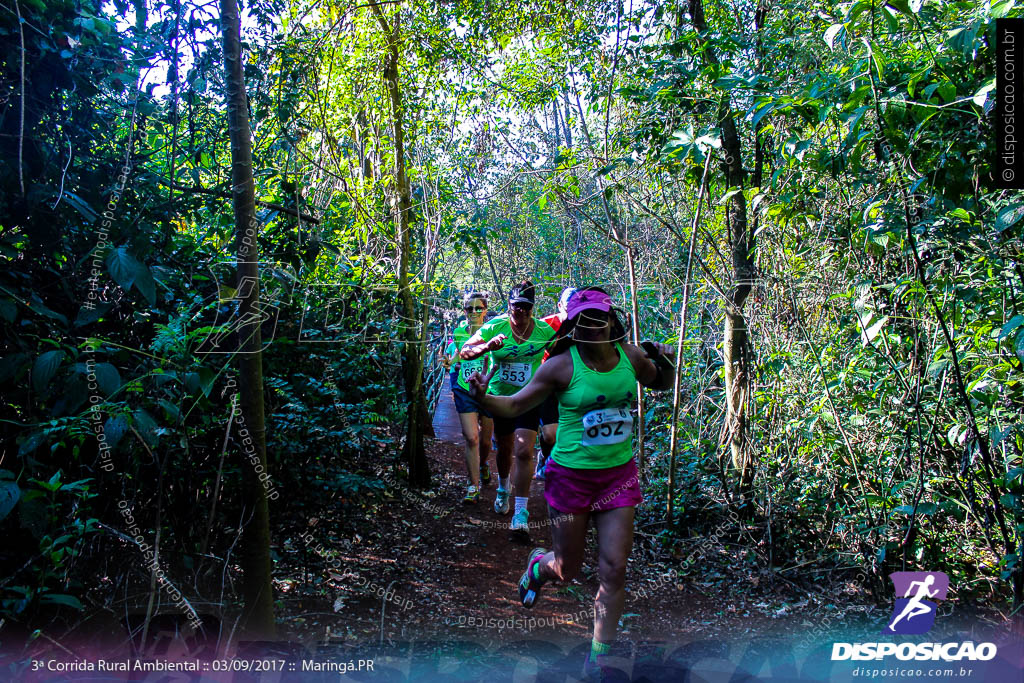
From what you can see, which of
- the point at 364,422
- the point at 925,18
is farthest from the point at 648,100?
the point at 364,422

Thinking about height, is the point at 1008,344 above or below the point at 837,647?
above

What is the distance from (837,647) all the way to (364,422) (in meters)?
3.31

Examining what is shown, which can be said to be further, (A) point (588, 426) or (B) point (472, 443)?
(B) point (472, 443)

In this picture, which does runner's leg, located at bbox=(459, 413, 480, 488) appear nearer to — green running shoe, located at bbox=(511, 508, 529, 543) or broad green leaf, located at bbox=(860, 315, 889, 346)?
green running shoe, located at bbox=(511, 508, 529, 543)

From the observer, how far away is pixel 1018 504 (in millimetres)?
3217

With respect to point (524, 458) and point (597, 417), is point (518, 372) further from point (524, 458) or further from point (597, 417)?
point (597, 417)

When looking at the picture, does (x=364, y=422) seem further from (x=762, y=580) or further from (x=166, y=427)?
(x=762, y=580)

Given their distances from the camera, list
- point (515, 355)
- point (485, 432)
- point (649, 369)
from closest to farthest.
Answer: point (649, 369)
point (515, 355)
point (485, 432)

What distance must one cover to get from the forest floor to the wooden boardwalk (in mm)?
3696

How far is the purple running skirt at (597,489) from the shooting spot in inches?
137

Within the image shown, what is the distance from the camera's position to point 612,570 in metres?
3.32

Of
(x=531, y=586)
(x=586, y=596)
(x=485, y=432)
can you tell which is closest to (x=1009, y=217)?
(x=531, y=586)

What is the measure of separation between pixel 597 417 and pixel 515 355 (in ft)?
6.91

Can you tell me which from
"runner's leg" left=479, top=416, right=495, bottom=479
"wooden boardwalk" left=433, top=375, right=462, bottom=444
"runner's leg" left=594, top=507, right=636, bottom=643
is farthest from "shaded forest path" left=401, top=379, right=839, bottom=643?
"wooden boardwalk" left=433, top=375, right=462, bottom=444
